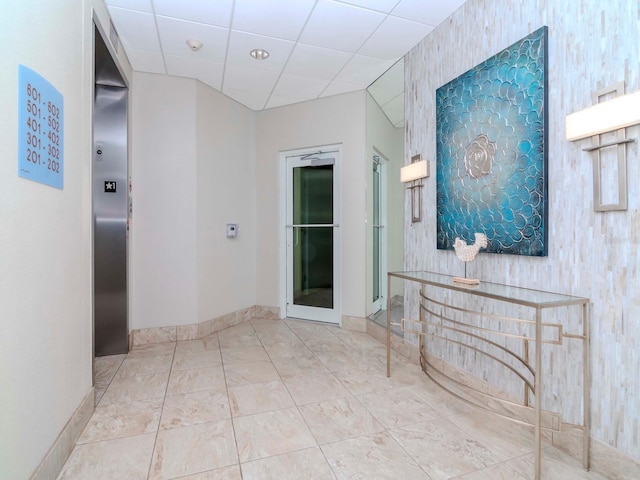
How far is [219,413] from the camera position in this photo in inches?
86.4

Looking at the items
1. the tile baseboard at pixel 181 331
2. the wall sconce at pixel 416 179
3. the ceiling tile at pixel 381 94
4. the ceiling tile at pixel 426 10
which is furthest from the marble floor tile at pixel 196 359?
the ceiling tile at pixel 381 94

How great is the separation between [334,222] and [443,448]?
2901mm

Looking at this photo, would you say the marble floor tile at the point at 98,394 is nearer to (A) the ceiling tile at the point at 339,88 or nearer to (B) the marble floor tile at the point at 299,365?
(B) the marble floor tile at the point at 299,365

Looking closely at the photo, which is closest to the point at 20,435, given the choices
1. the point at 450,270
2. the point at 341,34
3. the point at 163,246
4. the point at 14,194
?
the point at 14,194

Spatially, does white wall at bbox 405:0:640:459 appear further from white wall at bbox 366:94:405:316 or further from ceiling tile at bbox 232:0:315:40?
white wall at bbox 366:94:405:316

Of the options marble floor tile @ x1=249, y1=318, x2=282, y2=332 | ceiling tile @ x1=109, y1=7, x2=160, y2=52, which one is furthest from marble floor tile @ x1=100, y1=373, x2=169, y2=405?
ceiling tile @ x1=109, y1=7, x2=160, y2=52

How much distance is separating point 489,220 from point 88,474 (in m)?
2.78

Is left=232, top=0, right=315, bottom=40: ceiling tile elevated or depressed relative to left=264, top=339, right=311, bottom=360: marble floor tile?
elevated

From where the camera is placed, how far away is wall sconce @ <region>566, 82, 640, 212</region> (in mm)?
1445

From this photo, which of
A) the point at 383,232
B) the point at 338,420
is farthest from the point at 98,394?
the point at 383,232

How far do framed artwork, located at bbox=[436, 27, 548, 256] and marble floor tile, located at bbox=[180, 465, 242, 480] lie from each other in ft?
6.69

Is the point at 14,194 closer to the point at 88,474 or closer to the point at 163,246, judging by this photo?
the point at 88,474

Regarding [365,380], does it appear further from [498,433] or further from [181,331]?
[181,331]

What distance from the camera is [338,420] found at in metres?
2.11
